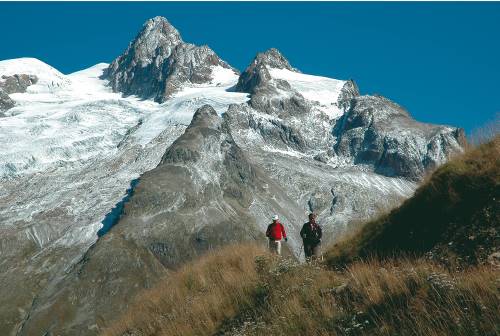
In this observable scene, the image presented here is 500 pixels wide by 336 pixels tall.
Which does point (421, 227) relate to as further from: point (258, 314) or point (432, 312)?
point (432, 312)

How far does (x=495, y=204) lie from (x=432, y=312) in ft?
14.2

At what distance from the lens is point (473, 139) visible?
14844mm

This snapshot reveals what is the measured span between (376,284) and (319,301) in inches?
42.4

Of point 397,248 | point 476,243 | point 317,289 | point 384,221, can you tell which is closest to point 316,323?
point 317,289

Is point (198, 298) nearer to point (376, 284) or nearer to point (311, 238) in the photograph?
point (376, 284)

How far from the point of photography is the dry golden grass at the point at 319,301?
8.42 m

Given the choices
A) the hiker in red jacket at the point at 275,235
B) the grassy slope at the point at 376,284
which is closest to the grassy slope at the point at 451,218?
the grassy slope at the point at 376,284

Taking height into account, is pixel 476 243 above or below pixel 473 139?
below

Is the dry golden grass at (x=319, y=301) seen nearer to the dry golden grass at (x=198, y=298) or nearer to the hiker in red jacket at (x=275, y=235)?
the dry golden grass at (x=198, y=298)

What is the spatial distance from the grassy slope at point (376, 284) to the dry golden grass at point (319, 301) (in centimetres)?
2

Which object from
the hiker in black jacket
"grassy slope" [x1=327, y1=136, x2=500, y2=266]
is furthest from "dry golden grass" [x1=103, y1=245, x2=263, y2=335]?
the hiker in black jacket

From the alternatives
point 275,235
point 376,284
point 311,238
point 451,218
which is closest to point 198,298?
point 376,284

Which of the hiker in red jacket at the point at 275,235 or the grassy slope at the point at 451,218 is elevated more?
the grassy slope at the point at 451,218

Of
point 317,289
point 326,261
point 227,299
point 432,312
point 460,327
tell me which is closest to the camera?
point 460,327
